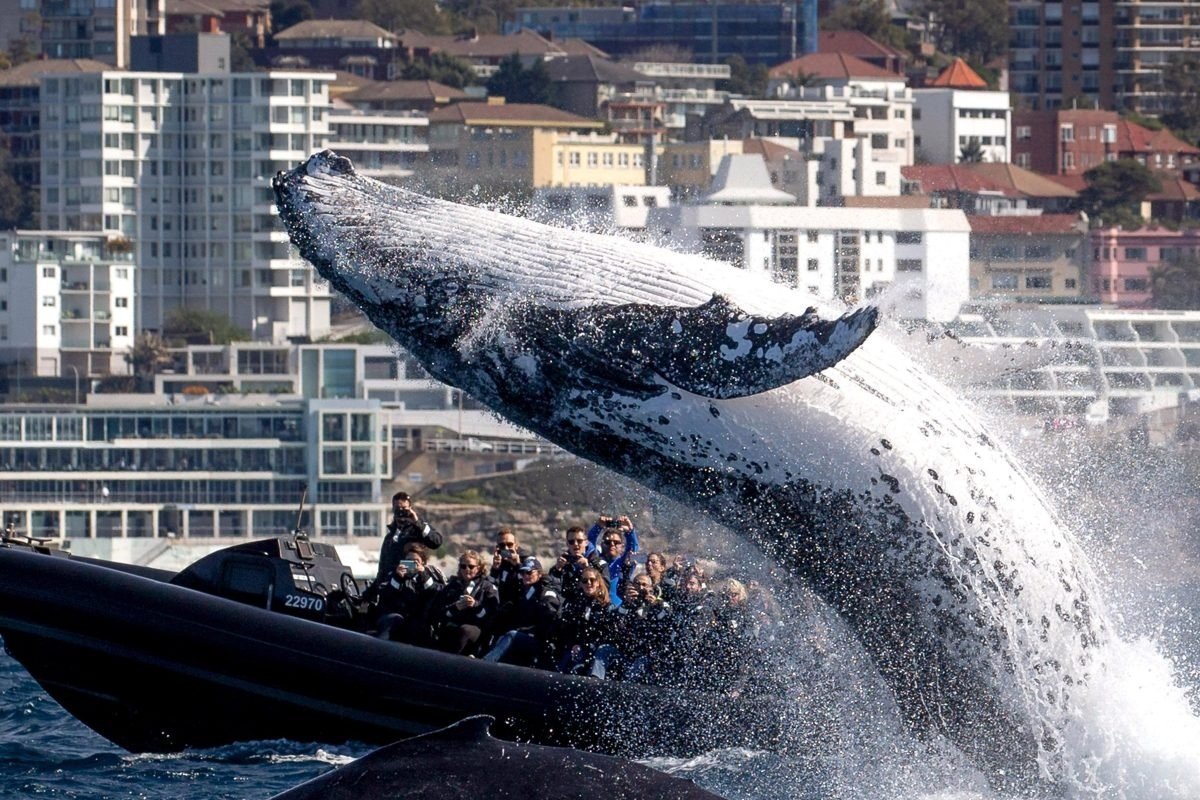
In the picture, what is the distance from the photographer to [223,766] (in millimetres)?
16547

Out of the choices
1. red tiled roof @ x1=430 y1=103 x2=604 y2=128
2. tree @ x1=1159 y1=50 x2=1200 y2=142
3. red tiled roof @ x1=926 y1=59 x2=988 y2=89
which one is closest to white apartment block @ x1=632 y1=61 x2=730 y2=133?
red tiled roof @ x1=430 y1=103 x2=604 y2=128

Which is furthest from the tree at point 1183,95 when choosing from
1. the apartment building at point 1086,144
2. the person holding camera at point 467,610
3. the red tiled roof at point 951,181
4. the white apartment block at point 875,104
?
the person holding camera at point 467,610

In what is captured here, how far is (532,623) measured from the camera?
1648 cm

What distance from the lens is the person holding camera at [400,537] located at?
17.1m

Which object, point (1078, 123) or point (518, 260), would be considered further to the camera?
point (1078, 123)

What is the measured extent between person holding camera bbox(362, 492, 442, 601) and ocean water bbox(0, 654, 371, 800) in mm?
1255

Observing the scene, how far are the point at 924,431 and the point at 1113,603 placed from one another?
1913 mm

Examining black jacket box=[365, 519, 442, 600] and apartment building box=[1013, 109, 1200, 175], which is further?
apartment building box=[1013, 109, 1200, 175]

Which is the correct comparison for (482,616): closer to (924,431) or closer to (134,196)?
(924,431)

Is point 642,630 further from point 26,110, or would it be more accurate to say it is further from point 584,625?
point 26,110

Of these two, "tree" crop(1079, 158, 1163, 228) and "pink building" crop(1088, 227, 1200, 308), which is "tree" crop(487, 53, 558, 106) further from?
"pink building" crop(1088, 227, 1200, 308)

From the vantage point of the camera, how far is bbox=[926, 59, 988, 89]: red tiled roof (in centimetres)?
12156

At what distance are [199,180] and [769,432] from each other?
295 feet

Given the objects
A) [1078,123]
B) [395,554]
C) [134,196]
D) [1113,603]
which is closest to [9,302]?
[134,196]
